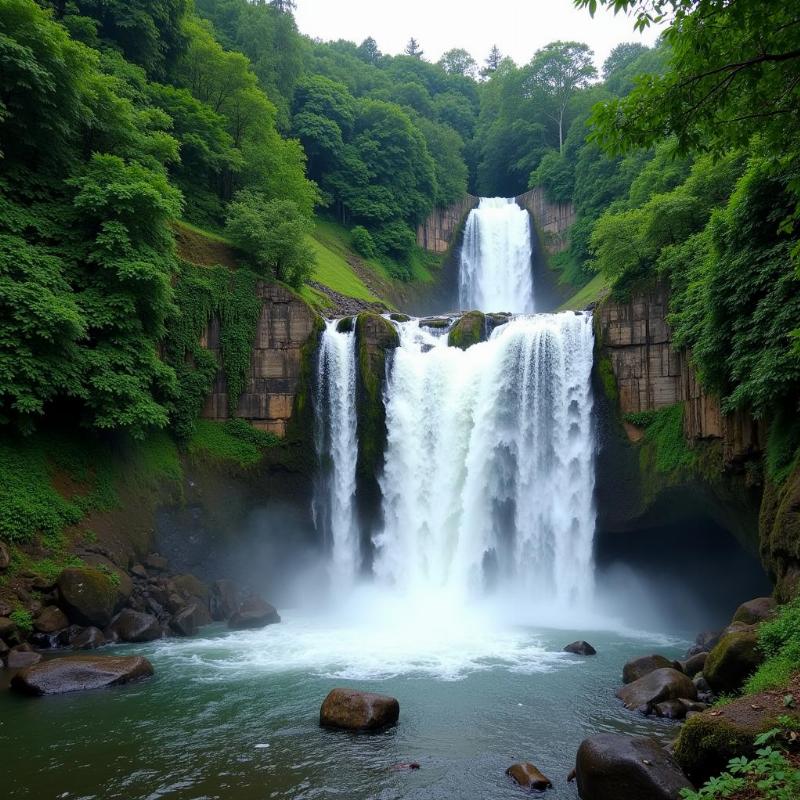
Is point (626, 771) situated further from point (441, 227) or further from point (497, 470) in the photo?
point (441, 227)

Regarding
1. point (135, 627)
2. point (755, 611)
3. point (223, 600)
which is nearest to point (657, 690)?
point (755, 611)

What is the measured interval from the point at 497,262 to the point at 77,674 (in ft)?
131

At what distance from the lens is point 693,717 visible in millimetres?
7484

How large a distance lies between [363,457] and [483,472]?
475 centimetres

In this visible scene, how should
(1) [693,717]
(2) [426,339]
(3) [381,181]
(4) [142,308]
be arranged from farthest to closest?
(3) [381,181], (2) [426,339], (4) [142,308], (1) [693,717]

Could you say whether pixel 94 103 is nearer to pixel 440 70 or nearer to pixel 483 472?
pixel 483 472

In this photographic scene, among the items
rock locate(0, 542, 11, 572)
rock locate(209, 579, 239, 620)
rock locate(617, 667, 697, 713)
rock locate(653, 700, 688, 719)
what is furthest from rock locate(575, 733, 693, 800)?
rock locate(0, 542, 11, 572)

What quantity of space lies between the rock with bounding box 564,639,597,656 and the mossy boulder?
12.8 m

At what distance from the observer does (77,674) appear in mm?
12344

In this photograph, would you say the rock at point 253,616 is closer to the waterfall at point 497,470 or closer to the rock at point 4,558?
the waterfall at point 497,470

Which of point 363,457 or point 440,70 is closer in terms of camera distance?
point 363,457

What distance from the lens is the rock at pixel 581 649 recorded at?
15.4m

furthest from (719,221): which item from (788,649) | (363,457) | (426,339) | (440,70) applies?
(440,70)

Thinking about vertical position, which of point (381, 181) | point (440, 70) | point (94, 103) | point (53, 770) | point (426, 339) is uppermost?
point (440, 70)
